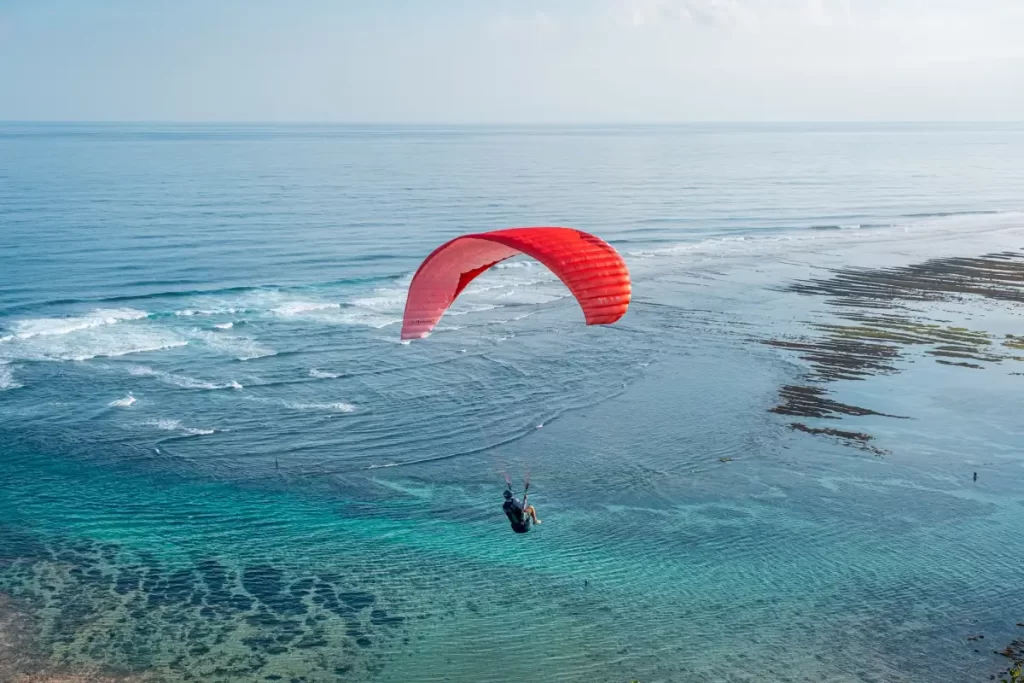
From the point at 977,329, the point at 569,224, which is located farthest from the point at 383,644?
the point at 569,224

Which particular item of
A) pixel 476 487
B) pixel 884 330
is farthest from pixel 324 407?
pixel 884 330

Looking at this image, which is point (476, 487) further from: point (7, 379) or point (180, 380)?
point (7, 379)

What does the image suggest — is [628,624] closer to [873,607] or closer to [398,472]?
[873,607]

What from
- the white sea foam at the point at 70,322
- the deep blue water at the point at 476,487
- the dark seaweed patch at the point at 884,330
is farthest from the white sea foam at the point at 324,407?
the white sea foam at the point at 70,322

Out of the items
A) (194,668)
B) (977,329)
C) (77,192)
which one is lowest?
(194,668)

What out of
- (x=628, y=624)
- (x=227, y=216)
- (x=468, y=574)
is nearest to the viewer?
(x=628, y=624)

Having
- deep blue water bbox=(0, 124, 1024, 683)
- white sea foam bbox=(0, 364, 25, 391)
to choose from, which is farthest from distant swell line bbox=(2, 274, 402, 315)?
white sea foam bbox=(0, 364, 25, 391)
